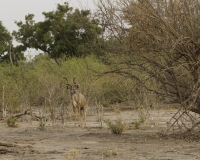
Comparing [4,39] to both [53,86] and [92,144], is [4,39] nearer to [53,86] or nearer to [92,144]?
[53,86]

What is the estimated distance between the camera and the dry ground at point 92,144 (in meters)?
11.2

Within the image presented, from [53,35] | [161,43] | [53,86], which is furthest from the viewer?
[53,35]

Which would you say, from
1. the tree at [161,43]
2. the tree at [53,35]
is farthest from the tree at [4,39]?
the tree at [161,43]

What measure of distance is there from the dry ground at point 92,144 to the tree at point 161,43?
122cm

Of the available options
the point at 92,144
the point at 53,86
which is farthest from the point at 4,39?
the point at 92,144

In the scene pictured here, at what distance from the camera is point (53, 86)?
62.6 ft

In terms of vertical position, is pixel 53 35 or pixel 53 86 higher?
pixel 53 35

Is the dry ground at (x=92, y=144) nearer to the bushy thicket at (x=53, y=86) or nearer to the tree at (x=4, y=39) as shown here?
the bushy thicket at (x=53, y=86)

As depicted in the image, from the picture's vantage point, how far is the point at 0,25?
4266cm

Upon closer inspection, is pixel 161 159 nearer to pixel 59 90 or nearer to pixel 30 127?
pixel 30 127

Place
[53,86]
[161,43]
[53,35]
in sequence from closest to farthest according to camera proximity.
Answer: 1. [161,43]
2. [53,86]
3. [53,35]

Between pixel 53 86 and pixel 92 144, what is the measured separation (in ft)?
19.5

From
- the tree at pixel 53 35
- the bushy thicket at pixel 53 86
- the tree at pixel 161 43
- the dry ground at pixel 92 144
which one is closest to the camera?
the dry ground at pixel 92 144

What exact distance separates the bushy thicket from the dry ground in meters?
1.95
